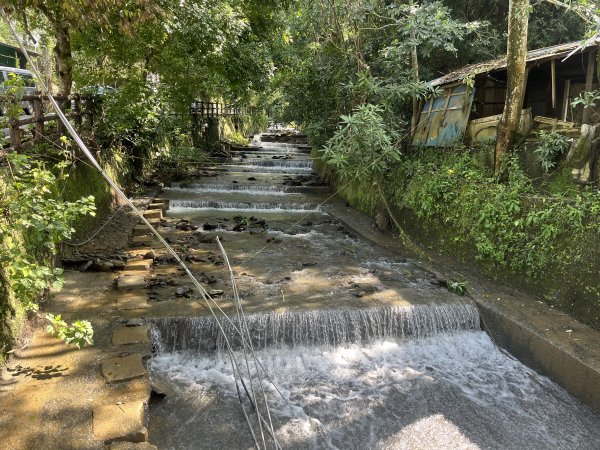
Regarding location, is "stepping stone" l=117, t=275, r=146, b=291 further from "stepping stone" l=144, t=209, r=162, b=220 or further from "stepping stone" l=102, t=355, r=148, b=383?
"stepping stone" l=144, t=209, r=162, b=220

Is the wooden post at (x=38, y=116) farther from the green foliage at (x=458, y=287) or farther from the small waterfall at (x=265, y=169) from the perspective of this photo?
the small waterfall at (x=265, y=169)

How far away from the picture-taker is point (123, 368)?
195 inches

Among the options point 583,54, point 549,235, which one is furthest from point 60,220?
point 583,54

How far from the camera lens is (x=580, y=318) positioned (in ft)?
20.8

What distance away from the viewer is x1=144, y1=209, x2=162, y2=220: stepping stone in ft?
37.2

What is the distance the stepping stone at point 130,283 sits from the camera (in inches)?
277

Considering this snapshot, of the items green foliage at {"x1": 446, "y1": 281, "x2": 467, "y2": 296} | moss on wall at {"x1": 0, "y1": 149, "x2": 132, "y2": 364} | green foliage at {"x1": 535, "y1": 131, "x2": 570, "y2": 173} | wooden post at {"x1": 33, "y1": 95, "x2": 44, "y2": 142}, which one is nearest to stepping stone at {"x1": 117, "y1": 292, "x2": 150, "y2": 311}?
moss on wall at {"x1": 0, "y1": 149, "x2": 132, "y2": 364}

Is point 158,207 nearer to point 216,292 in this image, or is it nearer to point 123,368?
point 216,292

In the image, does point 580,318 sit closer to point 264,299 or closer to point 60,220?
point 264,299

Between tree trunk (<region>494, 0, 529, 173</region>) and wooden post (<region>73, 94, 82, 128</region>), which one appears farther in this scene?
wooden post (<region>73, 94, 82, 128</region>)

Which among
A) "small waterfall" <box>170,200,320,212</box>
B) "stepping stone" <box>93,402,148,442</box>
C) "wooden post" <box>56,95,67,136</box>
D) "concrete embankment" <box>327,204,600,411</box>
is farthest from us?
"small waterfall" <box>170,200,320,212</box>

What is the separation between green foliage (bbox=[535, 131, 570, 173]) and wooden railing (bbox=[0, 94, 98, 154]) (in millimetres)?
8083

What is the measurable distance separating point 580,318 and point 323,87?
7969mm

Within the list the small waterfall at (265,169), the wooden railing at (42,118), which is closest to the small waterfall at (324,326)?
the wooden railing at (42,118)
